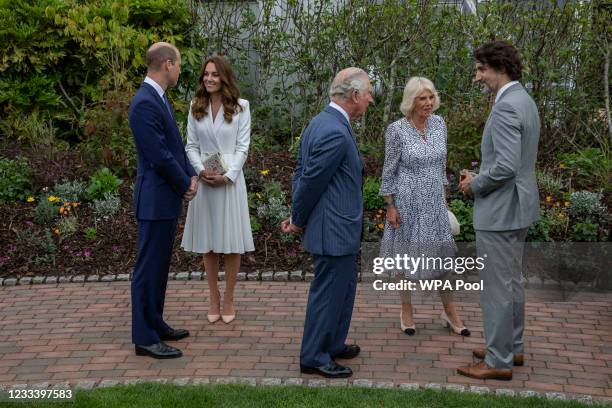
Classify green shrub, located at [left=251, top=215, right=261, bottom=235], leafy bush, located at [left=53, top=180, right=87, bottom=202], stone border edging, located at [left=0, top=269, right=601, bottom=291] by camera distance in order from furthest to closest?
leafy bush, located at [left=53, top=180, right=87, bottom=202], green shrub, located at [left=251, top=215, right=261, bottom=235], stone border edging, located at [left=0, top=269, right=601, bottom=291]

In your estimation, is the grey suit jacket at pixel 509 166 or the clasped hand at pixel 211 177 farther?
the clasped hand at pixel 211 177

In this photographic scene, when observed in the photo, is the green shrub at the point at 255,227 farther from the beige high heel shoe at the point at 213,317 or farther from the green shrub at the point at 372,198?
the beige high heel shoe at the point at 213,317

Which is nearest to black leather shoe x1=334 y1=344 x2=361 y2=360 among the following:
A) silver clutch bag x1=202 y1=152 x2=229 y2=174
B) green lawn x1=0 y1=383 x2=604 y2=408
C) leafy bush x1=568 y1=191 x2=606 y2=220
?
green lawn x1=0 y1=383 x2=604 y2=408

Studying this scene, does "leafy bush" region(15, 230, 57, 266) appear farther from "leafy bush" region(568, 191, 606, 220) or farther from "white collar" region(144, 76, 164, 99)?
"leafy bush" region(568, 191, 606, 220)

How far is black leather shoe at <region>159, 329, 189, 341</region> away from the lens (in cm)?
605

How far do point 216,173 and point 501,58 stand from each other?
224 centimetres

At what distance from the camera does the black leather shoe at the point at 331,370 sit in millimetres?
5324

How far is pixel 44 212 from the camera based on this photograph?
8.34m

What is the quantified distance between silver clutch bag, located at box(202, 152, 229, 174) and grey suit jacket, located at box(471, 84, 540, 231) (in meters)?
1.95

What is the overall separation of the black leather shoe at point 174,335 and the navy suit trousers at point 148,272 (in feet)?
0.74

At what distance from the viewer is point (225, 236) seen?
6270 millimetres

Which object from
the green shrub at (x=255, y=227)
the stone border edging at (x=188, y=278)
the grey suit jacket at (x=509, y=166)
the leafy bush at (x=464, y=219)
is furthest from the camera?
the green shrub at (x=255, y=227)

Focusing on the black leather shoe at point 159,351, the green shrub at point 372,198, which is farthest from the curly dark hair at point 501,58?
the green shrub at point 372,198

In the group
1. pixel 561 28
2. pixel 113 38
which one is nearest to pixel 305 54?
pixel 113 38
